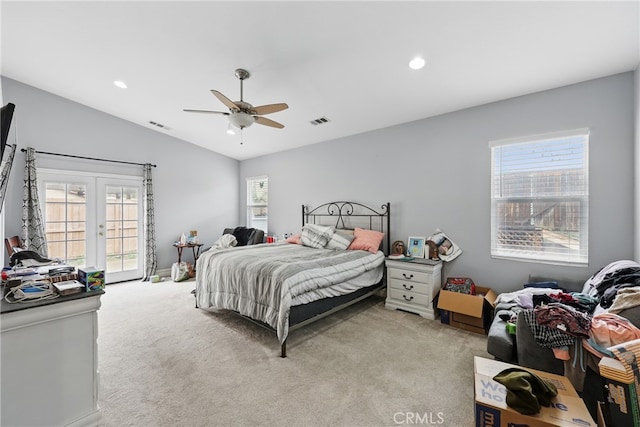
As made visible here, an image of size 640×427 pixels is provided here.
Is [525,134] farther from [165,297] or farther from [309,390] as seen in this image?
[165,297]

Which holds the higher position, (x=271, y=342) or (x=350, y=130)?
(x=350, y=130)

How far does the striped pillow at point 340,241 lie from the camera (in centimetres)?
411

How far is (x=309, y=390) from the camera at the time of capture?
1.97 meters

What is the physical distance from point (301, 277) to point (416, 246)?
6.55ft

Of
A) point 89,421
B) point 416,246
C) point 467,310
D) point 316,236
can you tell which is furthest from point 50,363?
point 416,246

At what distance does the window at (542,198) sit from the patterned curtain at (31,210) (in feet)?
21.7

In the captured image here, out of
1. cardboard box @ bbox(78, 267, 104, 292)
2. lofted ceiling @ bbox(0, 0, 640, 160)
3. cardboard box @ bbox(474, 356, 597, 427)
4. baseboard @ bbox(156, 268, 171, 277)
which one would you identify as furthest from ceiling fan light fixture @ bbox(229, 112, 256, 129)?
baseboard @ bbox(156, 268, 171, 277)

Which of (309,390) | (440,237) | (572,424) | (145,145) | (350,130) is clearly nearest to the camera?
(572,424)

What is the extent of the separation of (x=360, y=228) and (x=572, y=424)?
342cm

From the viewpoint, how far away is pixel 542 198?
119 inches

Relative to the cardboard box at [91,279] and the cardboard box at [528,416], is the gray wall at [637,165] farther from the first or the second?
the cardboard box at [91,279]

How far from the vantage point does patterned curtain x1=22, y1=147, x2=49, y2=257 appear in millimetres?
3998

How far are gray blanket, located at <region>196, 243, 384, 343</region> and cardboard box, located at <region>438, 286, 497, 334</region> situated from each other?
39.7 inches

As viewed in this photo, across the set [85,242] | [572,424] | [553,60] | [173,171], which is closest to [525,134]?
[553,60]
